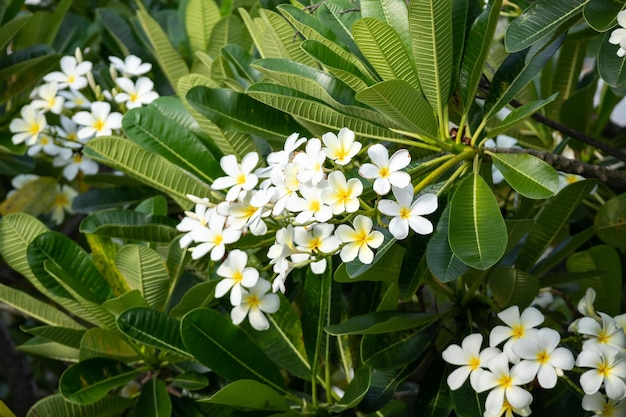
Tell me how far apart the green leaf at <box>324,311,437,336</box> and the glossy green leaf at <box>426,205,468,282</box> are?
0.52 ft

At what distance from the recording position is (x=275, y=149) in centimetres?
144

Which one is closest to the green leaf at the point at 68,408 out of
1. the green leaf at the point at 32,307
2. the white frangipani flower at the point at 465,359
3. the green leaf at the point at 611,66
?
the green leaf at the point at 32,307

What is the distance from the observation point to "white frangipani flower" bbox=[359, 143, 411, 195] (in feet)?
A: 3.23

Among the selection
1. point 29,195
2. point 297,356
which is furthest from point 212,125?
point 29,195

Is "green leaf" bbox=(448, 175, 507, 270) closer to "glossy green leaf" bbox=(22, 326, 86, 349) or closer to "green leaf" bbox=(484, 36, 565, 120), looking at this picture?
"green leaf" bbox=(484, 36, 565, 120)

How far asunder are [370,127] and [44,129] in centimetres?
81

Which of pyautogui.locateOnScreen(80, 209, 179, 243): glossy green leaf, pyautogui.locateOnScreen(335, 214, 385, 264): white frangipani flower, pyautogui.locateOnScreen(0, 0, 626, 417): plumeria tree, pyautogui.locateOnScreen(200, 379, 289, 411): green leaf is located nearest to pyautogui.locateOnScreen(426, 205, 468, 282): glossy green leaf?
pyautogui.locateOnScreen(0, 0, 626, 417): plumeria tree

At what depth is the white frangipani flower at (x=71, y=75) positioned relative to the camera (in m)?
1.69

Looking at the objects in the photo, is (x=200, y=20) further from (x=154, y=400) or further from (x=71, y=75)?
(x=154, y=400)

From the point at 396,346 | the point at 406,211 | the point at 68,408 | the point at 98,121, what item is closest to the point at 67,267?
the point at 68,408

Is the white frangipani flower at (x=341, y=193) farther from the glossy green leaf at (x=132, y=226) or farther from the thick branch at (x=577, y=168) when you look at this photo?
the glossy green leaf at (x=132, y=226)

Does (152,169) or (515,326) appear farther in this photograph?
(152,169)

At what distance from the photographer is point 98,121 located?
5.30ft

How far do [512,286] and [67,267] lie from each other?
0.72m
